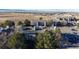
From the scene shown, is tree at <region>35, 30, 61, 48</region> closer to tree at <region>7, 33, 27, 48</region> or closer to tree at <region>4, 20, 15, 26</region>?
tree at <region>7, 33, 27, 48</region>

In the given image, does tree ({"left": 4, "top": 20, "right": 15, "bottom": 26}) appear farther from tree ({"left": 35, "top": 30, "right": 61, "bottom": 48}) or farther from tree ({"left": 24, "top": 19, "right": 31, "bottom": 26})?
tree ({"left": 35, "top": 30, "right": 61, "bottom": 48})

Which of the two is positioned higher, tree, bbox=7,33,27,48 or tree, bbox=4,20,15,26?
tree, bbox=4,20,15,26

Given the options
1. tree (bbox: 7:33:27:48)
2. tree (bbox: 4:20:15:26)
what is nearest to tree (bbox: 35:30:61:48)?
tree (bbox: 7:33:27:48)

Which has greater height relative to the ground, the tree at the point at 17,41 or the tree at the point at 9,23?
the tree at the point at 9,23

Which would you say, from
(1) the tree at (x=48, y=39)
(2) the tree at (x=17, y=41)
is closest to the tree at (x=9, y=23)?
(2) the tree at (x=17, y=41)

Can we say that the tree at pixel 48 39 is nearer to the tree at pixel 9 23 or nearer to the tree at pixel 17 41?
the tree at pixel 17 41

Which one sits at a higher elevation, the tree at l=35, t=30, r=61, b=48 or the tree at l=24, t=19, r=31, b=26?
the tree at l=24, t=19, r=31, b=26

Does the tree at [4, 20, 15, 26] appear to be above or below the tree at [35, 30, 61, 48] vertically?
above

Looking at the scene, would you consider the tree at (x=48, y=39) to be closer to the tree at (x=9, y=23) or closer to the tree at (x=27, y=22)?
the tree at (x=27, y=22)
